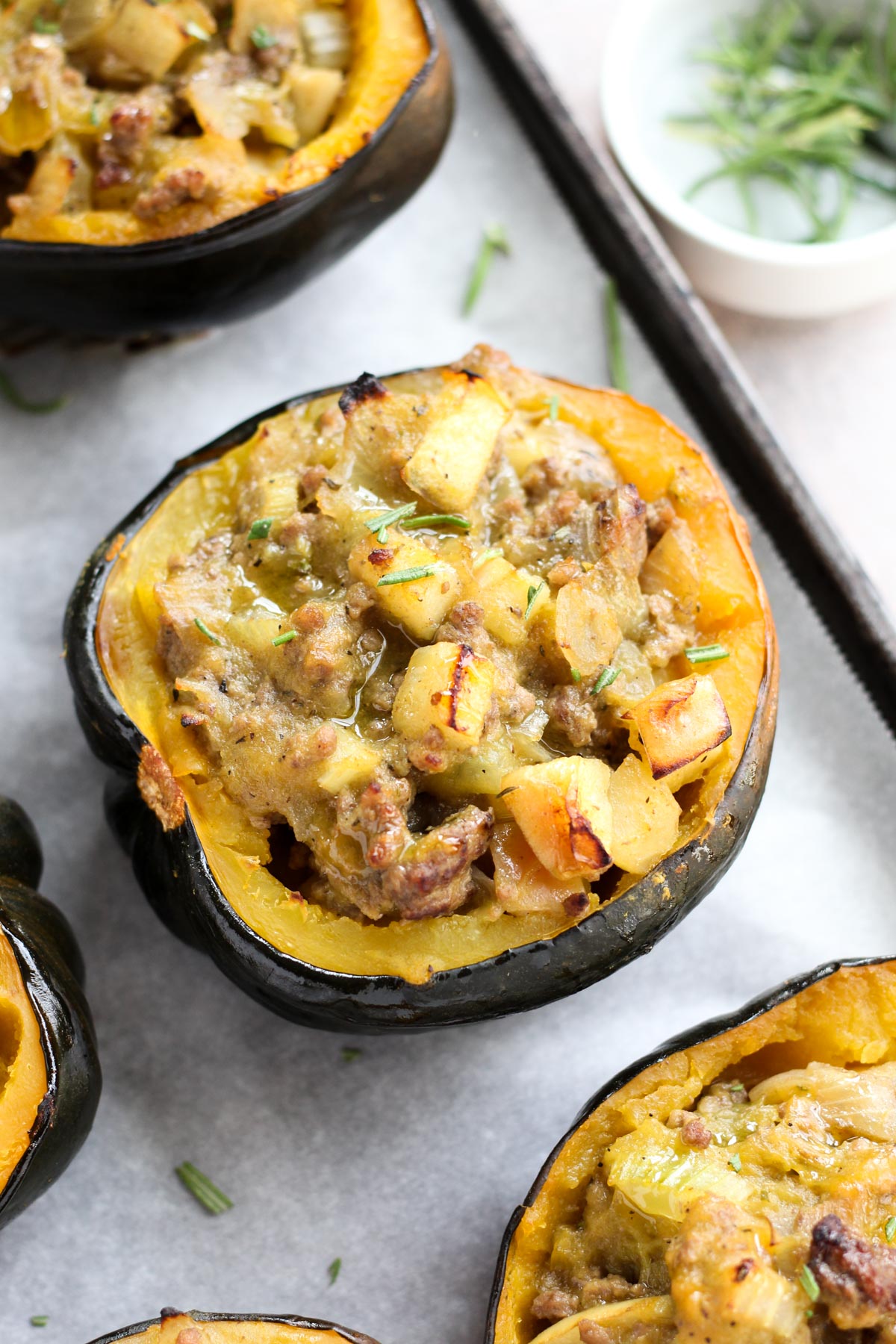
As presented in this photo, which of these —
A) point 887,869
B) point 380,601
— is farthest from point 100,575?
point 887,869

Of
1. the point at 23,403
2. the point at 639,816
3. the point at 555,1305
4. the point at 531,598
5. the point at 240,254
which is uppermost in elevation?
the point at 240,254

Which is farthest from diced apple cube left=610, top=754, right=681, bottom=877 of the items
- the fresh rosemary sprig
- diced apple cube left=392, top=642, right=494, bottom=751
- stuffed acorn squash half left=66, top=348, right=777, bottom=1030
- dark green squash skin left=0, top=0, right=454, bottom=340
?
the fresh rosemary sprig

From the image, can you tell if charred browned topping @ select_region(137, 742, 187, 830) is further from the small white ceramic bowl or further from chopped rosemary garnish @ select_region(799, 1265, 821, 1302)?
the small white ceramic bowl

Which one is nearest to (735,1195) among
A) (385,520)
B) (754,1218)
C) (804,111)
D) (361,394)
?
(754,1218)

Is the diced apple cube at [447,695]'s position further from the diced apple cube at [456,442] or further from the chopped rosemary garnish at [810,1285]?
the chopped rosemary garnish at [810,1285]

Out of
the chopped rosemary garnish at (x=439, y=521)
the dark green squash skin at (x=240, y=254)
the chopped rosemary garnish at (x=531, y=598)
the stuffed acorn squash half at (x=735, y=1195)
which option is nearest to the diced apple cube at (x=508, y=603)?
the chopped rosemary garnish at (x=531, y=598)

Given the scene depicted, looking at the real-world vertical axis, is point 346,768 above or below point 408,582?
below

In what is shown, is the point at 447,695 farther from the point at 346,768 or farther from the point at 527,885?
the point at 527,885
